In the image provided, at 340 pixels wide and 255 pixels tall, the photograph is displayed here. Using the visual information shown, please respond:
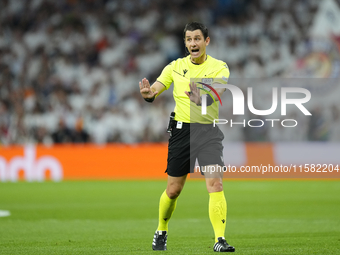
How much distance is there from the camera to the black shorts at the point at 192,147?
595cm

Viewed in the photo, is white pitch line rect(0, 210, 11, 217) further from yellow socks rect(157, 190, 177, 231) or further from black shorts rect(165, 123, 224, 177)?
black shorts rect(165, 123, 224, 177)

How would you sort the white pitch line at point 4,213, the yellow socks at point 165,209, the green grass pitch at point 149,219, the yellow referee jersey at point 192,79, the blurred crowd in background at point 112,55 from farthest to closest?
the blurred crowd in background at point 112,55 < the white pitch line at point 4,213 < the green grass pitch at point 149,219 < the yellow socks at point 165,209 < the yellow referee jersey at point 192,79

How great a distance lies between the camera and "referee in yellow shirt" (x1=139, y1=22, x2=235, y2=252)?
5.82 meters

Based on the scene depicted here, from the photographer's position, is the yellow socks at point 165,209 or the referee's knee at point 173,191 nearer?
the referee's knee at point 173,191

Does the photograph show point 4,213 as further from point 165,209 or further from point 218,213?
point 218,213

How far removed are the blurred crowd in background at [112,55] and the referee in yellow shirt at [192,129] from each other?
41.8 ft

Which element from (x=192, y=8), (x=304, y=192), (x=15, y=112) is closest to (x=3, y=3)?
(x=15, y=112)

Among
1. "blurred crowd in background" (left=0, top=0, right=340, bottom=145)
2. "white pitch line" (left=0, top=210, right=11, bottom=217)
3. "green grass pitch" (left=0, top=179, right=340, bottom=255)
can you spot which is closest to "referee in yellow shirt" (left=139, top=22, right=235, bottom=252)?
"green grass pitch" (left=0, top=179, right=340, bottom=255)

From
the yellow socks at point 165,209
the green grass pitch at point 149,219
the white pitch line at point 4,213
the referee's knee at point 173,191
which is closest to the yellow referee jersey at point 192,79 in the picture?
the referee's knee at point 173,191

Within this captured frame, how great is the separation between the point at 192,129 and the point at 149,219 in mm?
3971

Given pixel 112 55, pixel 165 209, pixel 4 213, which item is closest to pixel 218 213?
pixel 165 209

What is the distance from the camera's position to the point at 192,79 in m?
6.10

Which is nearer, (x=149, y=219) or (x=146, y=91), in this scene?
(x=146, y=91)

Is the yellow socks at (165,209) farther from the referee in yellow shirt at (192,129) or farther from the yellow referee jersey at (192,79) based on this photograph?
the yellow referee jersey at (192,79)
